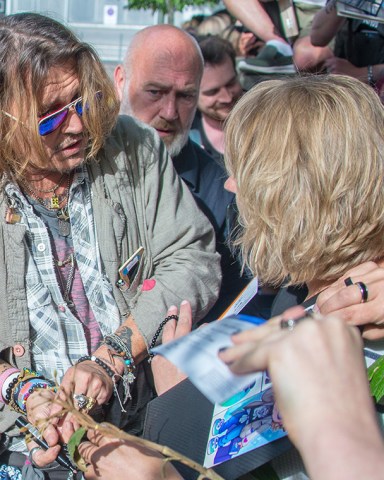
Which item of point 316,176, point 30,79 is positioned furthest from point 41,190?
point 316,176

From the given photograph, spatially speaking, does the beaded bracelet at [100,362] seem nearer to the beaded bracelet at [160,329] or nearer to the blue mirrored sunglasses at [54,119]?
the beaded bracelet at [160,329]

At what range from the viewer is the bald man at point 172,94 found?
3.01 metres

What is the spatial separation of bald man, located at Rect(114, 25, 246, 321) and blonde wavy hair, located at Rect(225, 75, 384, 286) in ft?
4.48

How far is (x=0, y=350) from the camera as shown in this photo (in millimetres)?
1942

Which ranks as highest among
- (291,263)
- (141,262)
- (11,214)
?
(291,263)

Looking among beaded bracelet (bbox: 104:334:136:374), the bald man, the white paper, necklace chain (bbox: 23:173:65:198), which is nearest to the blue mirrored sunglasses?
necklace chain (bbox: 23:173:65:198)

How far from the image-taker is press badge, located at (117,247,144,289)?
2074mm

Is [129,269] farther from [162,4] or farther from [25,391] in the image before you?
[162,4]

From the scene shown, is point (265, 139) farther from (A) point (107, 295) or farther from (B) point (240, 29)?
(B) point (240, 29)

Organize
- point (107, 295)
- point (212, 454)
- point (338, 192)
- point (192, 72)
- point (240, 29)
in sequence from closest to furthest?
point (212, 454) → point (338, 192) → point (107, 295) → point (192, 72) → point (240, 29)

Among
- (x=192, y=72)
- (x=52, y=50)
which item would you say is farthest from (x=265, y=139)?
(x=192, y=72)

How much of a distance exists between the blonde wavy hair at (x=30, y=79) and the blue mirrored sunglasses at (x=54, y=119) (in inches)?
1.1

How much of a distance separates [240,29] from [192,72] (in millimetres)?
2674

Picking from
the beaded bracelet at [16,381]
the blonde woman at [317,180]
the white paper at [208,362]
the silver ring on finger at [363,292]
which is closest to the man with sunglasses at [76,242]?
the beaded bracelet at [16,381]
